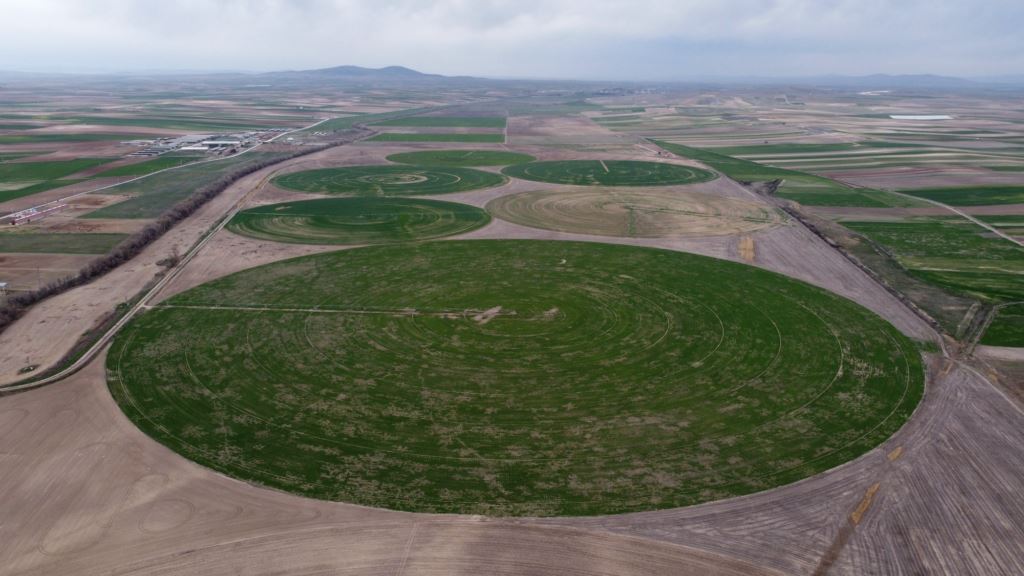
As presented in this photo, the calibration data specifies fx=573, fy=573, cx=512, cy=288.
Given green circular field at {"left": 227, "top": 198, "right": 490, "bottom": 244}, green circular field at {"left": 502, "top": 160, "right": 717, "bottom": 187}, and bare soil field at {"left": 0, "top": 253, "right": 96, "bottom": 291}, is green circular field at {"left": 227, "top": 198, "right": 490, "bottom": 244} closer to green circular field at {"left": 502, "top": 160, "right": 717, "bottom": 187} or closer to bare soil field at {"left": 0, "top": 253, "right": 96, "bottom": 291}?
bare soil field at {"left": 0, "top": 253, "right": 96, "bottom": 291}

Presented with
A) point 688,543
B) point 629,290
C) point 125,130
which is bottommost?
point 688,543

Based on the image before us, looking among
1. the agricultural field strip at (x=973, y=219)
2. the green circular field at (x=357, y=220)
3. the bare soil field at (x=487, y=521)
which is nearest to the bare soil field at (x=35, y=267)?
the green circular field at (x=357, y=220)

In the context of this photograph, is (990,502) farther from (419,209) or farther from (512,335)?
(419,209)

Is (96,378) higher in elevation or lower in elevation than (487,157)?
lower

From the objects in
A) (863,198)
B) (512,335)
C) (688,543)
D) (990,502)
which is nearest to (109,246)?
(512,335)

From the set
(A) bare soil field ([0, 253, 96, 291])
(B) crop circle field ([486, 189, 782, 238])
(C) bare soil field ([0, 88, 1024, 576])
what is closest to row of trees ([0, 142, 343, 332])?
(A) bare soil field ([0, 253, 96, 291])

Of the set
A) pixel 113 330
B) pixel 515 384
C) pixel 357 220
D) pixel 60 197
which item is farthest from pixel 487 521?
pixel 60 197
